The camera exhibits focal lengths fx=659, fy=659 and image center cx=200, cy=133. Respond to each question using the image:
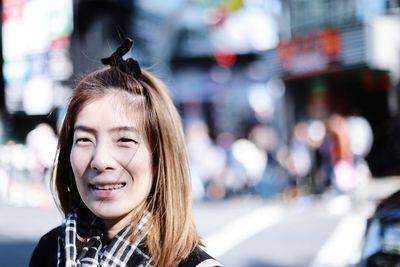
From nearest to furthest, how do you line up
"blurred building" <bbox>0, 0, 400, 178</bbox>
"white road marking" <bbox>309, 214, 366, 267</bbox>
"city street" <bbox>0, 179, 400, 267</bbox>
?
"white road marking" <bbox>309, 214, 366, 267</bbox> < "city street" <bbox>0, 179, 400, 267</bbox> < "blurred building" <bbox>0, 0, 400, 178</bbox>

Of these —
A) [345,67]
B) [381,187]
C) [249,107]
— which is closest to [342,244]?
[381,187]

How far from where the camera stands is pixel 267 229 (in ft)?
33.0

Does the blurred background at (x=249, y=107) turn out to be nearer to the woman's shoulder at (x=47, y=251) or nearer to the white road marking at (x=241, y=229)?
the white road marking at (x=241, y=229)

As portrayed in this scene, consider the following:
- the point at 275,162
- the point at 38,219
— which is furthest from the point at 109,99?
the point at 275,162

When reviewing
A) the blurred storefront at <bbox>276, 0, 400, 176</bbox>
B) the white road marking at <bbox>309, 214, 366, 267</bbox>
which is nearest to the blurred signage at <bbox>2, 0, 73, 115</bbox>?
the blurred storefront at <bbox>276, 0, 400, 176</bbox>

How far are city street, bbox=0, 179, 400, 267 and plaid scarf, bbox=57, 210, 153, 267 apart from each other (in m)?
4.18

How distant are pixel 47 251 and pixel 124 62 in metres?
0.61

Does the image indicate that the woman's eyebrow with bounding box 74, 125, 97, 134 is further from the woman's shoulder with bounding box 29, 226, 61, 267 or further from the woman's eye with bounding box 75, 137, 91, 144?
the woman's shoulder with bounding box 29, 226, 61, 267

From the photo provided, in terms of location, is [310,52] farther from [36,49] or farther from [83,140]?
[83,140]

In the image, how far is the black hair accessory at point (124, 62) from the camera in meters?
1.87

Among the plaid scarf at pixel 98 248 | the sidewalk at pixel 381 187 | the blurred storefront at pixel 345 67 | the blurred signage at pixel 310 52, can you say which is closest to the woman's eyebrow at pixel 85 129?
the plaid scarf at pixel 98 248

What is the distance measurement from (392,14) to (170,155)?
17.3m

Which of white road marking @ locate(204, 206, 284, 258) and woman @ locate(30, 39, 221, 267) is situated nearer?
woman @ locate(30, 39, 221, 267)

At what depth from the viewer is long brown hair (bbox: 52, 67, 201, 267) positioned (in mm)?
1794
